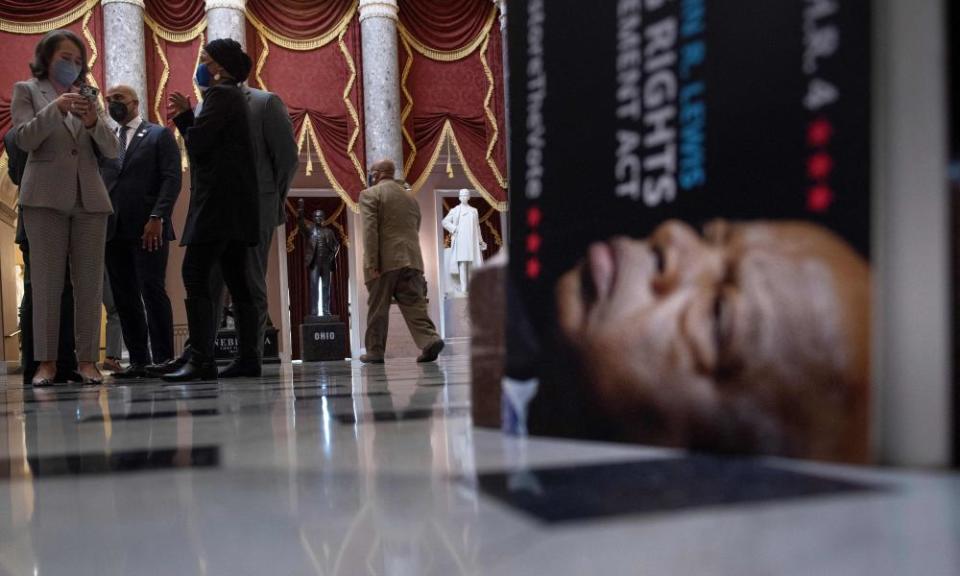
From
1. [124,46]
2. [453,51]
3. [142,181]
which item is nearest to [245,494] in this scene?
[142,181]

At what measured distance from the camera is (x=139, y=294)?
3.11 meters

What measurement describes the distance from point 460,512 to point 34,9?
8.00 meters

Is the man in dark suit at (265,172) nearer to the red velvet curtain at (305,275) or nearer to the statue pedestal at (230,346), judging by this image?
the statue pedestal at (230,346)

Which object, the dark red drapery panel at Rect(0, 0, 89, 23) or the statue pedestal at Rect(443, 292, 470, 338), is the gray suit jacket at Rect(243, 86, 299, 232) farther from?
the statue pedestal at Rect(443, 292, 470, 338)

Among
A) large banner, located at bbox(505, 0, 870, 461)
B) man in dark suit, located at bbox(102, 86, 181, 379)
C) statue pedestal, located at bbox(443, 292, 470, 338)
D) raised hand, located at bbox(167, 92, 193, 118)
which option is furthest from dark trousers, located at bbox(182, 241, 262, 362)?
statue pedestal, located at bbox(443, 292, 470, 338)

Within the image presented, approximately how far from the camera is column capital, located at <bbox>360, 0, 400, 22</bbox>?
7.99m

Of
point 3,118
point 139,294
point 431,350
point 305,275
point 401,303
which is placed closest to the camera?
point 139,294

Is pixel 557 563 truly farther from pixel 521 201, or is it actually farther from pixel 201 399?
pixel 201 399

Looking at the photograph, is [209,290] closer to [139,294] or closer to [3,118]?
[139,294]

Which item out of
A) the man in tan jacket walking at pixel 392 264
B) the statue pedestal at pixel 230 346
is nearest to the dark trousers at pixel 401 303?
the man in tan jacket walking at pixel 392 264

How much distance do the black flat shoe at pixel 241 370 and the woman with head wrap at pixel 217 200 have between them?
12 centimetres

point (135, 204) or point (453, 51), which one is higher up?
point (453, 51)

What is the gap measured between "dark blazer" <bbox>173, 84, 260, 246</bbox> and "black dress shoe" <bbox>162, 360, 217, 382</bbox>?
371 mm

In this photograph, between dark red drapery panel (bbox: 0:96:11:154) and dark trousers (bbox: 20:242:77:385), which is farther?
dark red drapery panel (bbox: 0:96:11:154)
